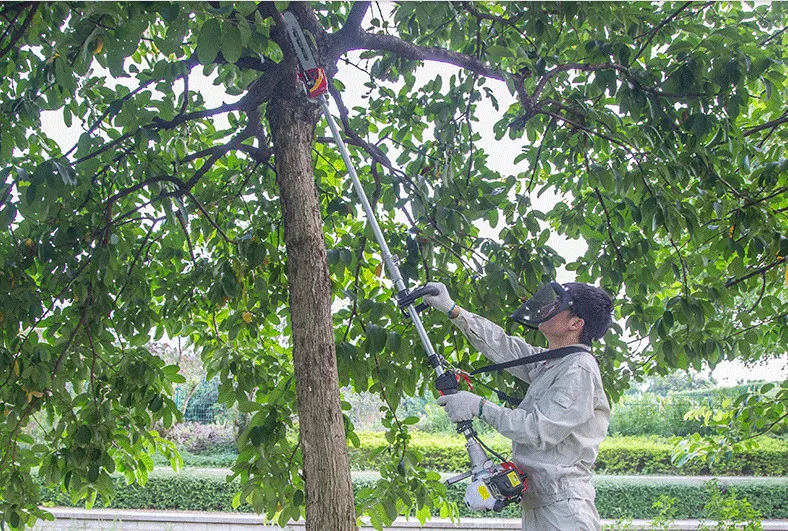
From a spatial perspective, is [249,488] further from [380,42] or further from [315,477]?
[380,42]

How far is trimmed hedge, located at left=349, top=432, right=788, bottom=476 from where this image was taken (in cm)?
1266

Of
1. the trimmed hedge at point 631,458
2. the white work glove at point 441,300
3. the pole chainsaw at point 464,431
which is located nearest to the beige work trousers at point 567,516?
the pole chainsaw at point 464,431

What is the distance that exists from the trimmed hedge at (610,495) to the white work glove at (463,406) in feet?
30.5

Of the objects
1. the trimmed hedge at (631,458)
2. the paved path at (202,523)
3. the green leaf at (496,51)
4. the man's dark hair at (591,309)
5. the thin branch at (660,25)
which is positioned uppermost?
the thin branch at (660,25)

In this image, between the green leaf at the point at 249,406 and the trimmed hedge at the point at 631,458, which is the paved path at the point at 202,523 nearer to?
the trimmed hedge at the point at 631,458

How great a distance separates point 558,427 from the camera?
263cm

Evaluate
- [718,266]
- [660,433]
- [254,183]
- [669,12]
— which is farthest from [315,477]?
[660,433]

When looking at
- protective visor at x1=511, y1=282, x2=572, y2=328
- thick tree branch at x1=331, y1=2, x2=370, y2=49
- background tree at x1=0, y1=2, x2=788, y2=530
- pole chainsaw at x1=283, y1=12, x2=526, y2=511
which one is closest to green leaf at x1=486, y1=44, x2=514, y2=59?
background tree at x1=0, y1=2, x2=788, y2=530

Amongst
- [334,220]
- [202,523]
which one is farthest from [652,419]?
[334,220]

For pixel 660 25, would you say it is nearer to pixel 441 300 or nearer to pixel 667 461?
pixel 441 300

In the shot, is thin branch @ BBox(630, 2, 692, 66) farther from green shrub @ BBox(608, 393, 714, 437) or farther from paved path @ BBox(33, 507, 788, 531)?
green shrub @ BBox(608, 393, 714, 437)

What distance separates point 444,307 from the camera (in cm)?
320

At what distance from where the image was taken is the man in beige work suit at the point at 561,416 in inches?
104

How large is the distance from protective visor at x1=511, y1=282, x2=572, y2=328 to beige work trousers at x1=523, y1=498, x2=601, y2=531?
26.1 inches
